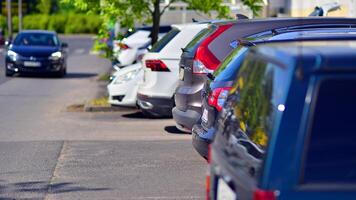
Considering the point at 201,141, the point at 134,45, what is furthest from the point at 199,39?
the point at 134,45

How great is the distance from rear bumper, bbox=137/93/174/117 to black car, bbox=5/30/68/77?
13.6 m

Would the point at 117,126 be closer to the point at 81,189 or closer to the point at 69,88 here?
the point at 81,189

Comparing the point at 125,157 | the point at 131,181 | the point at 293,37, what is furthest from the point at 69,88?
the point at 293,37

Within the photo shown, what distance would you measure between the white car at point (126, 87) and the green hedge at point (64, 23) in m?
65.7

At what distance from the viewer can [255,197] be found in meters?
4.14

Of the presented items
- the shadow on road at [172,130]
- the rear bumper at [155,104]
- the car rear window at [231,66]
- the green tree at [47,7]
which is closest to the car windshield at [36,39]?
the shadow on road at [172,130]

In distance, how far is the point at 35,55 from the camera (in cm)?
2739

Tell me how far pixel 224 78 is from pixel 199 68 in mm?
2047

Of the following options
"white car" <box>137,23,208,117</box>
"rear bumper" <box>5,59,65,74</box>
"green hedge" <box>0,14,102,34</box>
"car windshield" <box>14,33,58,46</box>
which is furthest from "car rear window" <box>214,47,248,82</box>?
"green hedge" <box>0,14,102,34</box>

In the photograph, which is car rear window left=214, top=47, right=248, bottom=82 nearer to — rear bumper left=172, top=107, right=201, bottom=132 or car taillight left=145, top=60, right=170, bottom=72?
rear bumper left=172, top=107, right=201, bottom=132

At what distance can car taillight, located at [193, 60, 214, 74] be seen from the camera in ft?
34.2

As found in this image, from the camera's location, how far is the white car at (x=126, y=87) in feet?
51.9

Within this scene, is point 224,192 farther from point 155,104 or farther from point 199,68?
point 155,104

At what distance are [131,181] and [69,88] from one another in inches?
557
